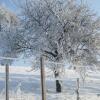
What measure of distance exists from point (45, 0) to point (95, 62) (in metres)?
5.23

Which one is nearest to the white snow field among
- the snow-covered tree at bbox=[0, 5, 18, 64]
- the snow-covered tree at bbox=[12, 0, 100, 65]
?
the snow-covered tree at bbox=[12, 0, 100, 65]

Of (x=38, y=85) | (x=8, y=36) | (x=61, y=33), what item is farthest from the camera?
(x=8, y=36)

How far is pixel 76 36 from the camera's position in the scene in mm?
21719

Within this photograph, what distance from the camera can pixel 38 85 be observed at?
1709 centimetres

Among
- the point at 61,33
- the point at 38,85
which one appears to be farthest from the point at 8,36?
the point at 38,85

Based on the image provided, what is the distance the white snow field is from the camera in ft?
39.6

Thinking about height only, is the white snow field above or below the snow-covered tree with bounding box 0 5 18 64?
below

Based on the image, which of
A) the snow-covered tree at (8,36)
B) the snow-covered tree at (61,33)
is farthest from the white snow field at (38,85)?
the snow-covered tree at (8,36)

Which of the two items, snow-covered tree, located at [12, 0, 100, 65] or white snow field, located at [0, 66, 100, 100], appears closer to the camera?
white snow field, located at [0, 66, 100, 100]

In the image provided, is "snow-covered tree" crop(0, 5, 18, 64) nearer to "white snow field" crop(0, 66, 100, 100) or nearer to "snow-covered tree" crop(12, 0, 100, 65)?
"snow-covered tree" crop(12, 0, 100, 65)

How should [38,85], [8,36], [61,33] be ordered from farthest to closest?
[8,36]
[61,33]
[38,85]

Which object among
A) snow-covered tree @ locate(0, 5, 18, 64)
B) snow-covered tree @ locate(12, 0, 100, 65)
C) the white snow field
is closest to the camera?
the white snow field

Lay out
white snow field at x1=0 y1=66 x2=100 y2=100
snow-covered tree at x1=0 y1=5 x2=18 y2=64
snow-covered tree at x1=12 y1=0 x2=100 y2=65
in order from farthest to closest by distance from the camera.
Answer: snow-covered tree at x1=0 y1=5 x2=18 y2=64
snow-covered tree at x1=12 y1=0 x2=100 y2=65
white snow field at x1=0 y1=66 x2=100 y2=100

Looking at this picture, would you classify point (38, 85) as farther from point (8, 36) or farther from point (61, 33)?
point (8, 36)
